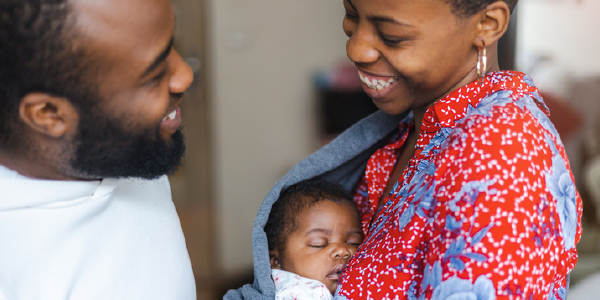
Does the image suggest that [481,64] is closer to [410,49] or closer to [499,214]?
[410,49]

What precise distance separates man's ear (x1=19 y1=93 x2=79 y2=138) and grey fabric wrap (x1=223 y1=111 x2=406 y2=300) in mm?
474

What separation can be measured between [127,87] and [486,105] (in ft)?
2.19

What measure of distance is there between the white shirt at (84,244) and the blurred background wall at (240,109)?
7.72 ft

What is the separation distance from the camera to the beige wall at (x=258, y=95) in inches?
136

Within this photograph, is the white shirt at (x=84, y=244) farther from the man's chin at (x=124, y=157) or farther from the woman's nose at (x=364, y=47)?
the woman's nose at (x=364, y=47)

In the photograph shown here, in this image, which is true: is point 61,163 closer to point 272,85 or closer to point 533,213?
point 533,213

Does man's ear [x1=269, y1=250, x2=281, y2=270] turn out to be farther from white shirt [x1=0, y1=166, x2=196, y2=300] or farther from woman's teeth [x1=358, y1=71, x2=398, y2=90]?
woman's teeth [x1=358, y1=71, x2=398, y2=90]

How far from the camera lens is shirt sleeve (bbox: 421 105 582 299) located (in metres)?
0.73

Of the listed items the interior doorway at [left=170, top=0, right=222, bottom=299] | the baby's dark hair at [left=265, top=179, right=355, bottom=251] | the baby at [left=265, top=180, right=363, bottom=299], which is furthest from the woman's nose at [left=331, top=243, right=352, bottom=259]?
the interior doorway at [left=170, top=0, right=222, bottom=299]

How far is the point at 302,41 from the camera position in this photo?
355cm

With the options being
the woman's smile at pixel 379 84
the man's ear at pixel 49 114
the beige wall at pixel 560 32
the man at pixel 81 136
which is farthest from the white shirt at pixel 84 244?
the beige wall at pixel 560 32

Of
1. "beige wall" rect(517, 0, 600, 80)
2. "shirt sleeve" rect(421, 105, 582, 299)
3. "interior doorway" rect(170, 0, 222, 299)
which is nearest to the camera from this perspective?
"shirt sleeve" rect(421, 105, 582, 299)

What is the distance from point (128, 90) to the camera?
0.93m

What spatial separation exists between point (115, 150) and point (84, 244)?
7.8 inches
